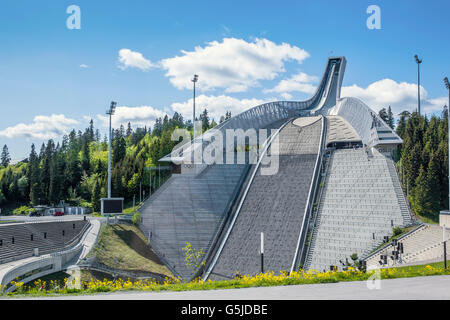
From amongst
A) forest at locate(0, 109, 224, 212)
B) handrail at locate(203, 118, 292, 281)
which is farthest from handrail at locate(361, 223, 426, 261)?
forest at locate(0, 109, 224, 212)

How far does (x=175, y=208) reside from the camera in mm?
25641

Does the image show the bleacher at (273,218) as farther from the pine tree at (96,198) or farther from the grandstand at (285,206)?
the pine tree at (96,198)

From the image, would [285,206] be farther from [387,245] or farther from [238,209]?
[387,245]

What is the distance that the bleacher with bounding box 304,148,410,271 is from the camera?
2023cm

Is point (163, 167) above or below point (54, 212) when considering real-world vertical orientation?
above

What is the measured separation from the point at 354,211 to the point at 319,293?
1769cm

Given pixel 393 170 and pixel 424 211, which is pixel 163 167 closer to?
pixel 393 170

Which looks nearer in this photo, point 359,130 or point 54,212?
point 359,130

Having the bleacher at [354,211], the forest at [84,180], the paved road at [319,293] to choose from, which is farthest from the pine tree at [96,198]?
the paved road at [319,293]

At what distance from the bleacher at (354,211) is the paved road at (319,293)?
12311 millimetres

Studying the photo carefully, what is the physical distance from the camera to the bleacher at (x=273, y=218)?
21.0m

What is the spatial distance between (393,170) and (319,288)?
21259 millimetres
